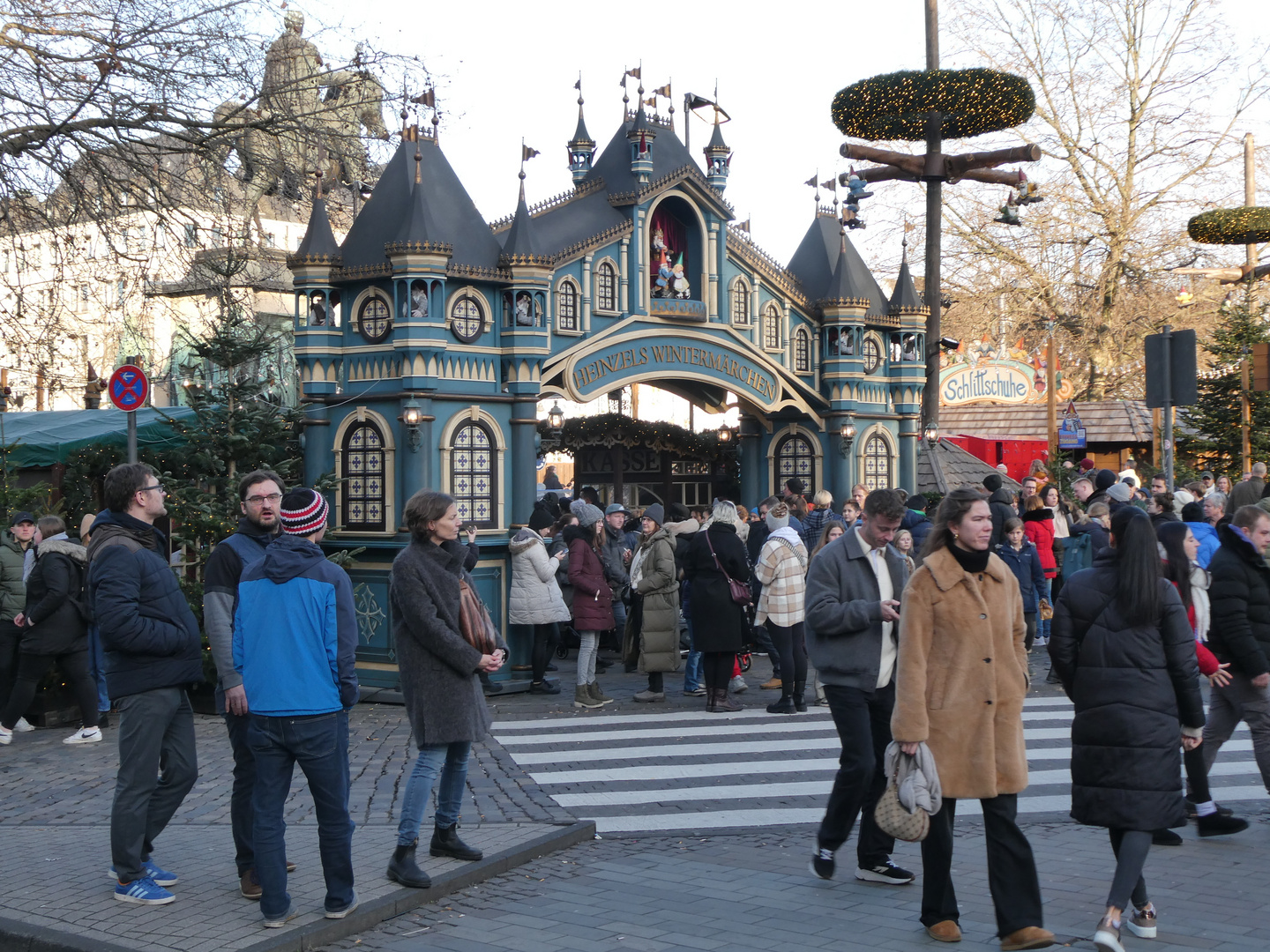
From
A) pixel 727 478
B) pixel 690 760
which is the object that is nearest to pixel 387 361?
pixel 690 760

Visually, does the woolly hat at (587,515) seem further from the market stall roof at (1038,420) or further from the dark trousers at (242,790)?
the market stall roof at (1038,420)

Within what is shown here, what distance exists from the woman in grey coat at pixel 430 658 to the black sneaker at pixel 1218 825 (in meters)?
3.95

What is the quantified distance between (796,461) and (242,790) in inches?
521

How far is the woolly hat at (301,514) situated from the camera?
597 cm

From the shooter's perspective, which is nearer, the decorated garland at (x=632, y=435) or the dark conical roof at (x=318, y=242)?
the dark conical roof at (x=318, y=242)

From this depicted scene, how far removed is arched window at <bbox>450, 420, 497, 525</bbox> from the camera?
13.9 meters

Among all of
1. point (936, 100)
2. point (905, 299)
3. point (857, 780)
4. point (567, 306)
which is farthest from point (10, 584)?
point (936, 100)

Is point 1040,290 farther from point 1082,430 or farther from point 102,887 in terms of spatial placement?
point 102,887

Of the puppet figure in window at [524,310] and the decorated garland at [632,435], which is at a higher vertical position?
the puppet figure in window at [524,310]

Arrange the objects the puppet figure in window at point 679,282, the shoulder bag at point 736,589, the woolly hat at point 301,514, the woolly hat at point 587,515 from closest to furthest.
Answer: the woolly hat at point 301,514 < the shoulder bag at point 736,589 < the woolly hat at point 587,515 < the puppet figure in window at point 679,282

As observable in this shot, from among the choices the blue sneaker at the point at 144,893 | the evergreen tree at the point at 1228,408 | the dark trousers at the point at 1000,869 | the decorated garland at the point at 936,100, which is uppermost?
the decorated garland at the point at 936,100

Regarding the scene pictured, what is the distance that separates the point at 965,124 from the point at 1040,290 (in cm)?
1997

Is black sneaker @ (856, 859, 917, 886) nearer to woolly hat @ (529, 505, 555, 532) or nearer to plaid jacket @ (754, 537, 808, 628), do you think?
plaid jacket @ (754, 537, 808, 628)

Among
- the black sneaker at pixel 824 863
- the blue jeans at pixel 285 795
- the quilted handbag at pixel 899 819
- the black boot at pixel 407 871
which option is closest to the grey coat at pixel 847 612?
the black sneaker at pixel 824 863
